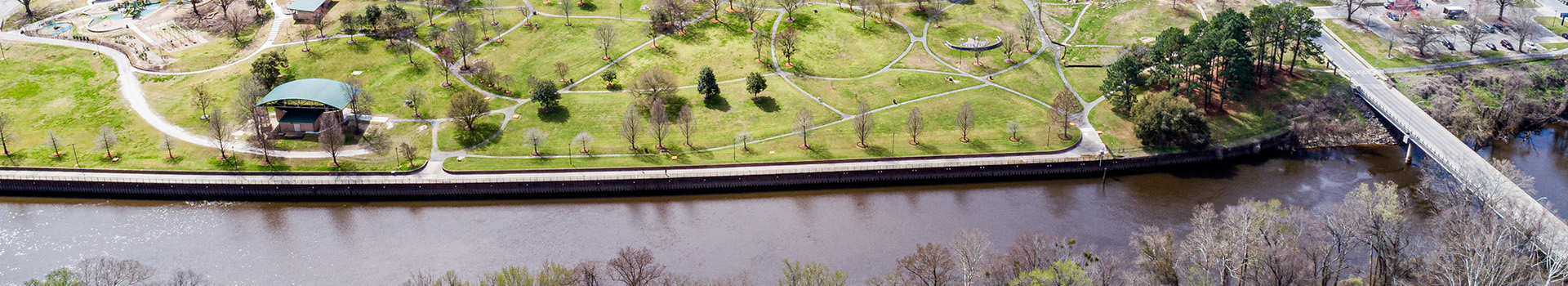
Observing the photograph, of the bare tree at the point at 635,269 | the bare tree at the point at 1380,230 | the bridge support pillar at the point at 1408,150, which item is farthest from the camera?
the bridge support pillar at the point at 1408,150

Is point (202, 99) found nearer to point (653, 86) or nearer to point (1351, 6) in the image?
point (653, 86)

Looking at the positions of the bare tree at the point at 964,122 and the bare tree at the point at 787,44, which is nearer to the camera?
the bare tree at the point at 964,122

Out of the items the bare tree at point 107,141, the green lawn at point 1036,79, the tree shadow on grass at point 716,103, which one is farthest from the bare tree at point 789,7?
the bare tree at point 107,141

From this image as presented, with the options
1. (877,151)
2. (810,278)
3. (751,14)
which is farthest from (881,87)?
(810,278)

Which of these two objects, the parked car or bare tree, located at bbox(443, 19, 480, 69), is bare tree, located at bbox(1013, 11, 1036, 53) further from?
bare tree, located at bbox(443, 19, 480, 69)

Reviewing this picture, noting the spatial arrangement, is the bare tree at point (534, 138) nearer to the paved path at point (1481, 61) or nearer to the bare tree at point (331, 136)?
the bare tree at point (331, 136)

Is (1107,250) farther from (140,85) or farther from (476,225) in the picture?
(140,85)
